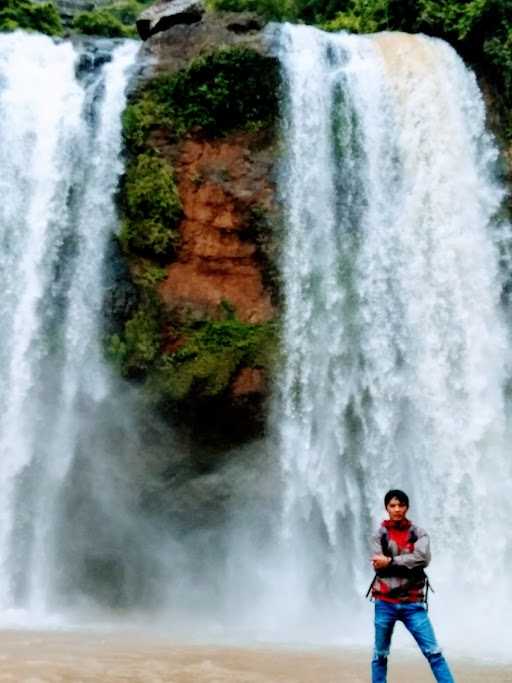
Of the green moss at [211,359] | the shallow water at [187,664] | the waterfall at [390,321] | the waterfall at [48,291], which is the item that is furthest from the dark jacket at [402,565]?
the green moss at [211,359]

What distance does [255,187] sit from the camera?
13844 mm

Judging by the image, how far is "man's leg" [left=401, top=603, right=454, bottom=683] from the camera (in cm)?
477

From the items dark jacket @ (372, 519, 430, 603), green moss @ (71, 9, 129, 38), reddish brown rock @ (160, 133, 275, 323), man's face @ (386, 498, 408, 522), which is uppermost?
green moss @ (71, 9, 129, 38)

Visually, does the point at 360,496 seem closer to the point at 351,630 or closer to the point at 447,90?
the point at 351,630

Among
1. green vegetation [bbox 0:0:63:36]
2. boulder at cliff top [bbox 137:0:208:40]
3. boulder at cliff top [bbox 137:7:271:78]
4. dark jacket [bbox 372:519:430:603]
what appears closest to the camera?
dark jacket [bbox 372:519:430:603]

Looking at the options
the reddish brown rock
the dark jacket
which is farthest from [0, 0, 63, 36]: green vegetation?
the dark jacket

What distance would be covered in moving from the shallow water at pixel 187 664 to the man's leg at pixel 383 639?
176 cm

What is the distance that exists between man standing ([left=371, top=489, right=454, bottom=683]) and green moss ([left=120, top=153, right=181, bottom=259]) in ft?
30.3

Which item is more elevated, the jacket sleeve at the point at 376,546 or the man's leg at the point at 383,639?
the jacket sleeve at the point at 376,546

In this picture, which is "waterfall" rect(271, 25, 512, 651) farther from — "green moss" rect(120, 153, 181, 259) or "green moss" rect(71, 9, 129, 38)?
"green moss" rect(71, 9, 129, 38)

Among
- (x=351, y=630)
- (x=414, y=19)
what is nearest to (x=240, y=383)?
(x=351, y=630)

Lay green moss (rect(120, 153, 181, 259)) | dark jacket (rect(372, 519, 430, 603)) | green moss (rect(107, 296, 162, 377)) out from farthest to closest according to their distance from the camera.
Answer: green moss (rect(120, 153, 181, 259)), green moss (rect(107, 296, 162, 377)), dark jacket (rect(372, 519, 430, 603))

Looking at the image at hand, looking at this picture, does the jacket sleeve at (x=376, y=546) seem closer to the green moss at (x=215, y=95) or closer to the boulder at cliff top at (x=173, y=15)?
the green moss at (x=215, y=95)

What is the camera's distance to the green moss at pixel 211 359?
1314cm
